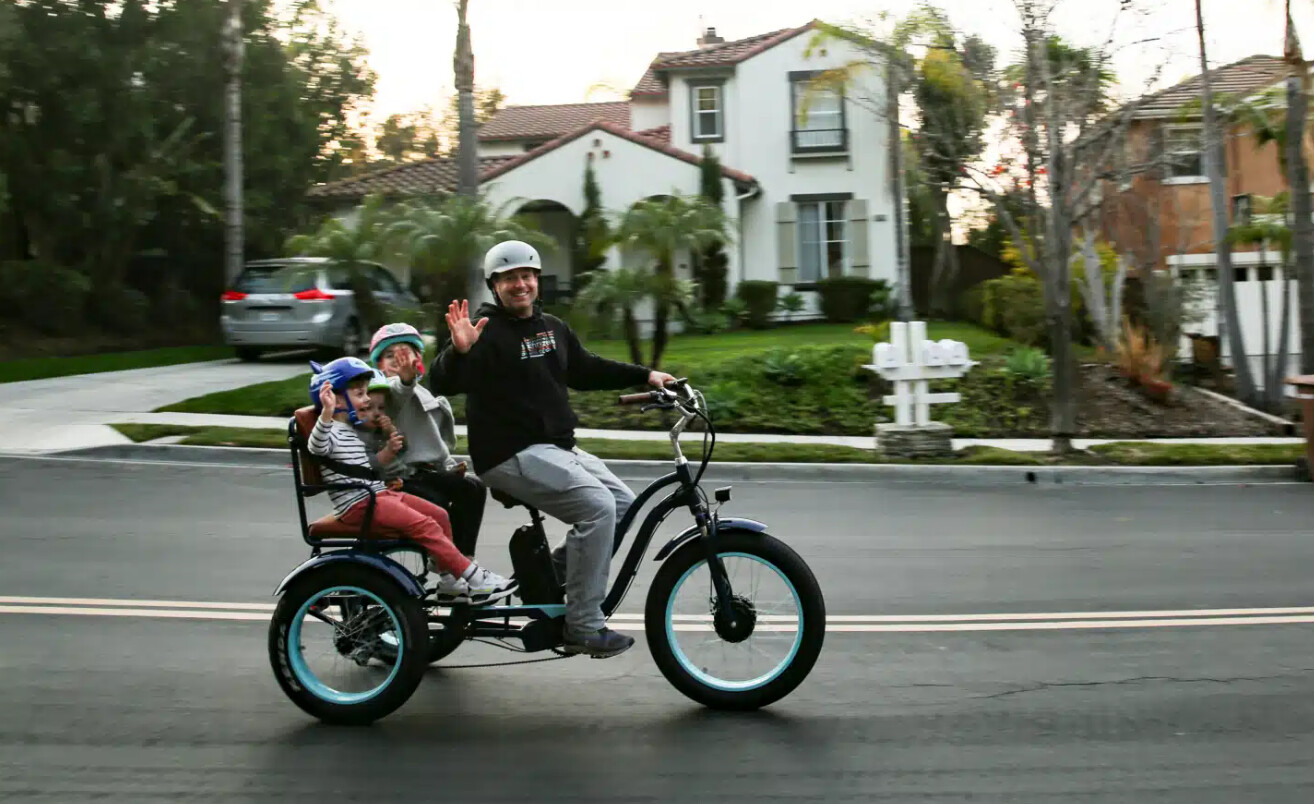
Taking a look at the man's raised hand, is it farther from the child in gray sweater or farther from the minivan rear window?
the minivan rear window

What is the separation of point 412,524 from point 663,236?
1197 centimetres

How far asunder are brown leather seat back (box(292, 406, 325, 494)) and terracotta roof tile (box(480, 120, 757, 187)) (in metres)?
27.3

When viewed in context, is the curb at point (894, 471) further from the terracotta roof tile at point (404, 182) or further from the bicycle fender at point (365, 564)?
the terracotta roof tile at point (404, 182)

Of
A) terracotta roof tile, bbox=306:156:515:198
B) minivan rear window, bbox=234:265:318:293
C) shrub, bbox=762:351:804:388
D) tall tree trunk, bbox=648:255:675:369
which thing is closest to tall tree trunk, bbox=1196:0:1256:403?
shrub, bbox=762:351:804:388


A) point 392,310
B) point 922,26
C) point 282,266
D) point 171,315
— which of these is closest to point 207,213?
point 171,315

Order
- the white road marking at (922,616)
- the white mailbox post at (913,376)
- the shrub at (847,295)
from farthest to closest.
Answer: the shrub at (847,295) < the white mailbox post at (913,376) < the white road marking at (922,616)

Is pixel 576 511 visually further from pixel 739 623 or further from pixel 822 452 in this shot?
pixel 822 452

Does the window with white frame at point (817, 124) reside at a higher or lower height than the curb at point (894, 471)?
higher

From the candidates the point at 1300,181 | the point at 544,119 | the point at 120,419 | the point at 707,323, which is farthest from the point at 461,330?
the point at 544,119

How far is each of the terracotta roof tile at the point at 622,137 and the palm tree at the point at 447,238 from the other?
1536 centimetres

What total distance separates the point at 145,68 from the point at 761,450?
1809 centimetres

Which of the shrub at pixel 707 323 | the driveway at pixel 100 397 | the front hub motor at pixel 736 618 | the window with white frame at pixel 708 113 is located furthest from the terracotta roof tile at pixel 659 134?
the front hub motor at pixel 736 618

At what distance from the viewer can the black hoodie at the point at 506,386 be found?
5633mm

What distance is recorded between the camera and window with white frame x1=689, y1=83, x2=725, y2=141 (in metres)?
34.7
